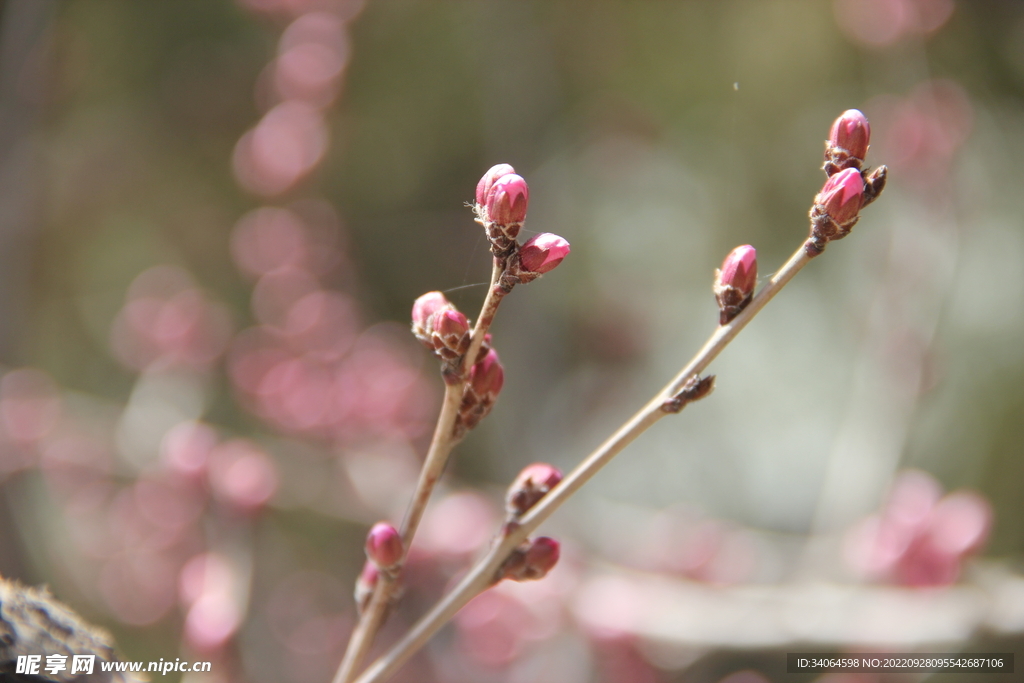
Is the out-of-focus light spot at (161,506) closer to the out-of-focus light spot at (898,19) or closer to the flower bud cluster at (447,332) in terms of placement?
the flower bud cluster at (447,332)

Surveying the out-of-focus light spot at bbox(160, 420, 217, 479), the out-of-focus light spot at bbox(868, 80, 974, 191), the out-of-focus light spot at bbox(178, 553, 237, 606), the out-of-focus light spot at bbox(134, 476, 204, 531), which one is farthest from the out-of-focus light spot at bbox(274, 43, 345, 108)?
the out-of-focus light spot at bbox(868, 80, 974, 191)

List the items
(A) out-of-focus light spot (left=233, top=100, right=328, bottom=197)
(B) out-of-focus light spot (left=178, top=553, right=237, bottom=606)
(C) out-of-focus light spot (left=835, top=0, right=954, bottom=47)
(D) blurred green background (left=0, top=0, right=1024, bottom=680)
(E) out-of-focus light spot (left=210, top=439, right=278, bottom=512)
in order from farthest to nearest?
(D) blurred green background (left=0, top=0, right=1024, bottom=680), (A) out-of-focus light spot (left=233, top=100, right=328, bottom=197), (C) out-of-focus light spot (left=835, top=0, right=954, bottom=47), (E) out-of-focus light spot (left=210, top=439, right=278, bottom=512), (B) out-of-focus light spot (left=178, top=553, right=237, bottom=606)

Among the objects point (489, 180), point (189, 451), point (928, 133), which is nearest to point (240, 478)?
point (189, 451)

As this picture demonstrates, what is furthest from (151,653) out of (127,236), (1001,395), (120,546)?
(1001,395)

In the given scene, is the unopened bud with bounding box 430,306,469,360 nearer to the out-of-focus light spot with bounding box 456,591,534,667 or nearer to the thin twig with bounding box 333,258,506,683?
the thin twig with bounding box 333,258,506,683

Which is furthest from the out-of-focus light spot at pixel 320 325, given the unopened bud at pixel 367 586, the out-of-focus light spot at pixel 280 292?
the unopened bud at pixel 367 586

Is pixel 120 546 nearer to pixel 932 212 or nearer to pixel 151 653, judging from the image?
pixel 151 653

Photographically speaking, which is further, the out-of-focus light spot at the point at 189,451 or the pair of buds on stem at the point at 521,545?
the out-of-focus light spot at the point at 189,451
